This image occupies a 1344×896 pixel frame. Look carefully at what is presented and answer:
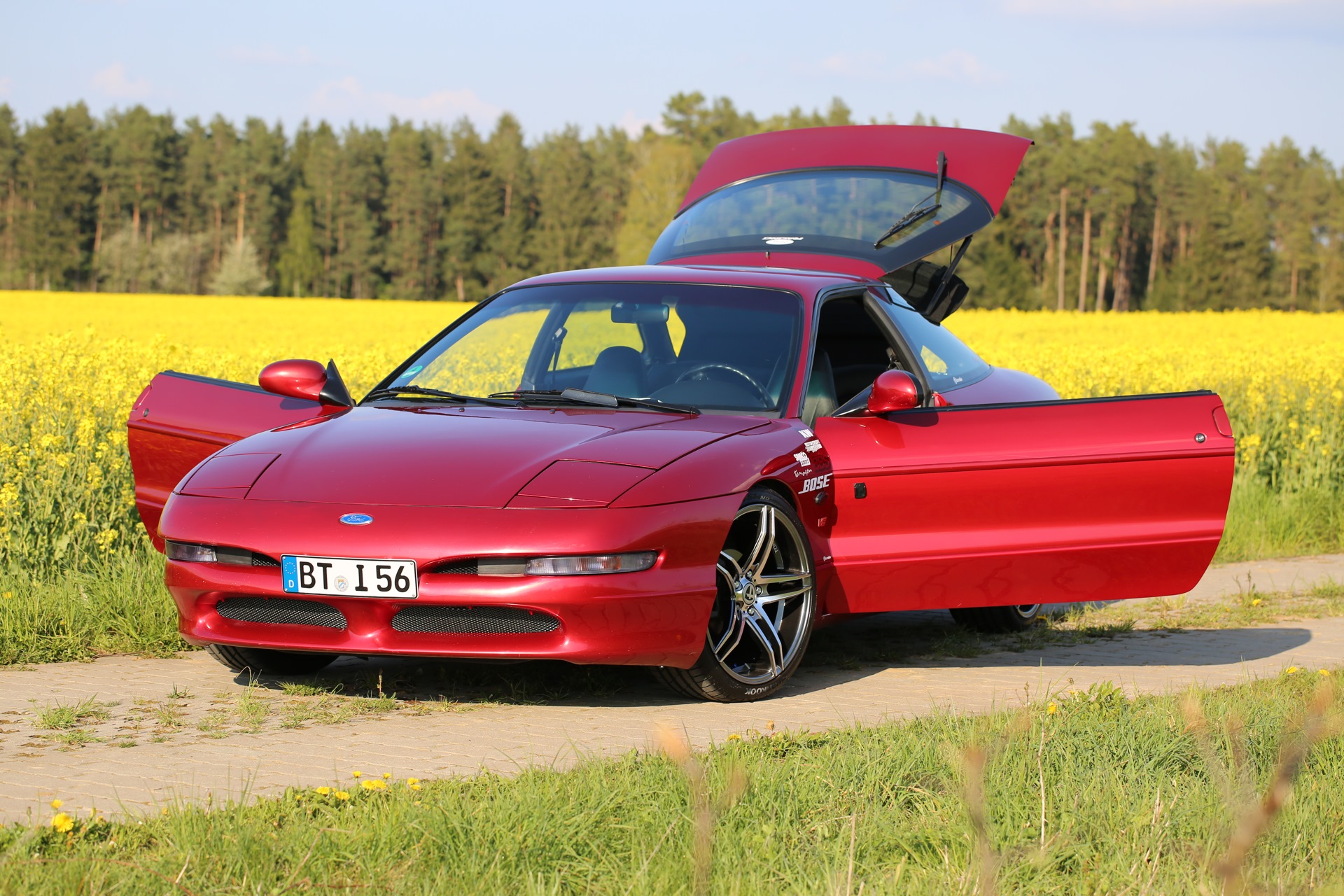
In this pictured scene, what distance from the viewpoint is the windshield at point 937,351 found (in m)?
6.88

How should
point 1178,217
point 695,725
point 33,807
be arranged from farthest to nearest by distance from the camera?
point 1178,217, point 695,725, point 33,807

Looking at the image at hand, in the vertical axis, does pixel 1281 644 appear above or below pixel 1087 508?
below

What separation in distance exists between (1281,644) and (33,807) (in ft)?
17.8

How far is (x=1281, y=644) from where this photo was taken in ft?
22.5

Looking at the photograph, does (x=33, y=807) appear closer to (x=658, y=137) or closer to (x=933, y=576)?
(x=933, y=576)

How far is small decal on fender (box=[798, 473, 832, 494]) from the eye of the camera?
5457mm

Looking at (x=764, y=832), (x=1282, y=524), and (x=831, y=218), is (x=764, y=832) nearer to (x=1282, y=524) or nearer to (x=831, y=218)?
(x=831, y=218)

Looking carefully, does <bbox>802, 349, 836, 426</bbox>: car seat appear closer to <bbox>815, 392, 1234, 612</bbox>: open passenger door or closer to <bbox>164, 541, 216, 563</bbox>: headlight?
<bbox>815, 392, 1234, 612</bbox>: open passenger door

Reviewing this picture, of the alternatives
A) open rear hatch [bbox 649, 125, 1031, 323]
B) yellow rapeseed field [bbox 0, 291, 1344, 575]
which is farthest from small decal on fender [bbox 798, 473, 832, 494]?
yellow rapeseed field [bbox 0, 291, 1344, 575]

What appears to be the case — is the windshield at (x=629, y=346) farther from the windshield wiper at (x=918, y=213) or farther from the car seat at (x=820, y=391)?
the windshield wiper at (x=918, y=213)

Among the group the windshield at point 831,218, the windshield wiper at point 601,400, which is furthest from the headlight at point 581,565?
the windshield at point 831,218

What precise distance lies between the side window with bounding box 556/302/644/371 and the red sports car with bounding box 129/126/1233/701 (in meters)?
0.01

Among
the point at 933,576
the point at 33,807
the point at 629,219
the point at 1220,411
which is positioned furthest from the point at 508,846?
the point at 629,219

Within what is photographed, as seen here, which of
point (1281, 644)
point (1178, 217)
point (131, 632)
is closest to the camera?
point (131, 632)
